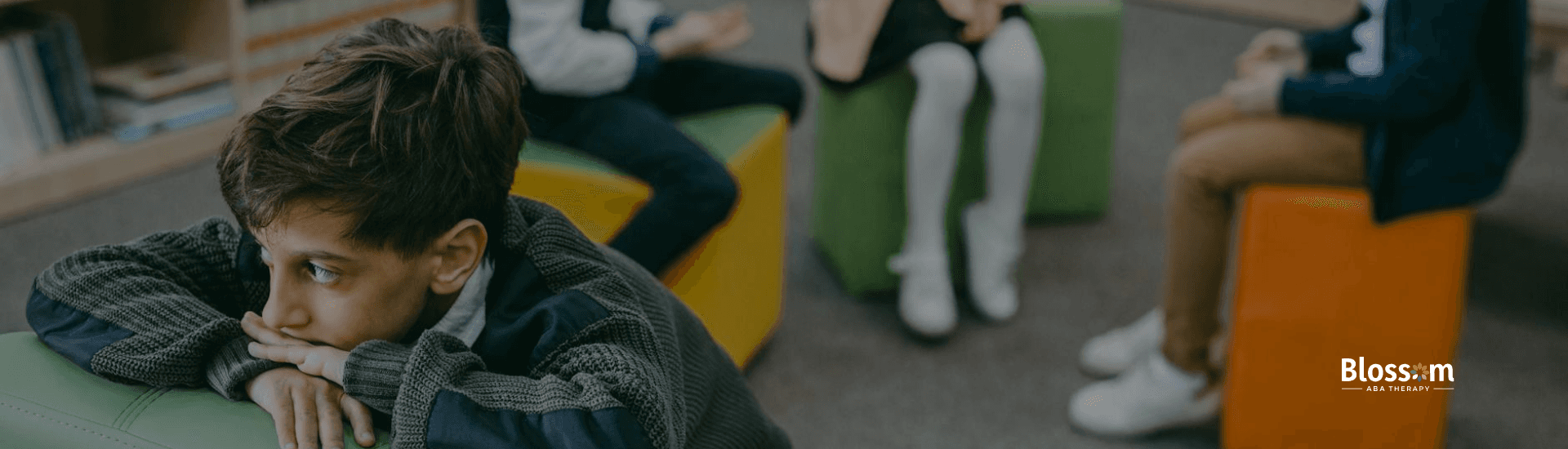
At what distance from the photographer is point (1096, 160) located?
7.80 feet

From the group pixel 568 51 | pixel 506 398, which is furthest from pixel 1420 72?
pixel 506 398

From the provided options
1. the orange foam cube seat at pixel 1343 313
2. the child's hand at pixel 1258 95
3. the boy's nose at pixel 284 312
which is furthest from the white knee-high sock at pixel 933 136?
the boy's nose at pixel 284 312

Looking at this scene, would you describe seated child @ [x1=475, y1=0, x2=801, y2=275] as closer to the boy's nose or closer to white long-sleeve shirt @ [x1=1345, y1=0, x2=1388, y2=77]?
A: the boy's nose

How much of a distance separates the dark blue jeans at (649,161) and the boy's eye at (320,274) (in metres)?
0.66

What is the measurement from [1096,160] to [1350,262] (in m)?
0.98

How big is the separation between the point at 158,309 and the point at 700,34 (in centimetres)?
108

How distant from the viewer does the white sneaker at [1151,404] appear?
162 centimetres

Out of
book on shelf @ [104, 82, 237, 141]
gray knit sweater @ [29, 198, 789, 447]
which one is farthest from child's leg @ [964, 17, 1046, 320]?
book on shelf @ [104, 82, 237, 141]

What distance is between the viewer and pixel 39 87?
91.4 inches

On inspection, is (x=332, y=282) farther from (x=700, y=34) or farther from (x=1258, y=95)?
(x=1258, y=95)

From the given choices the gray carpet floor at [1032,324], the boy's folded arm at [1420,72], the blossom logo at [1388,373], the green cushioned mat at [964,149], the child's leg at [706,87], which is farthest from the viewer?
the green cushioned mat at [964,149]

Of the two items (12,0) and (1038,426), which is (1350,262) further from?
(12,0)

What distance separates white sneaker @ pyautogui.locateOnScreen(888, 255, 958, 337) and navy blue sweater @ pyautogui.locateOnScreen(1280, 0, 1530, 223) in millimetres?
677

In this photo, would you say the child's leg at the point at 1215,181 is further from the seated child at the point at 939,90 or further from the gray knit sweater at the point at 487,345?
the gray knit sweater at the point at 487,345
